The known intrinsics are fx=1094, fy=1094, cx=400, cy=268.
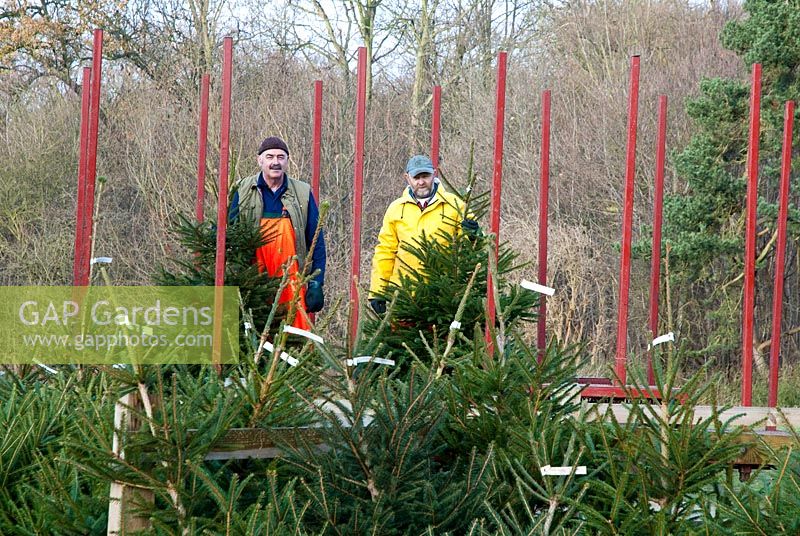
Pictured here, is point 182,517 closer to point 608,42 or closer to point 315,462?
point 315,462

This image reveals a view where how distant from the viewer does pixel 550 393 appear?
293 cm

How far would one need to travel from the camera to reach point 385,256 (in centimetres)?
513

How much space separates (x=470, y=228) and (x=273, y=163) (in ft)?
3.74

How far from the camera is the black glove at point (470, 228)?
4.34 meters

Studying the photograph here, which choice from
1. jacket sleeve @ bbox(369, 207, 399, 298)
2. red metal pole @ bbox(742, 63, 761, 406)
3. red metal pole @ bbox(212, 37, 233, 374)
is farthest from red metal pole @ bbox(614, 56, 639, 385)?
red metal pole @ bbox(212, 37, 233, 374)

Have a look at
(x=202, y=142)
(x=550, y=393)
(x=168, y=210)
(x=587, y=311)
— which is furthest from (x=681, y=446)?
(x=168, y=210)

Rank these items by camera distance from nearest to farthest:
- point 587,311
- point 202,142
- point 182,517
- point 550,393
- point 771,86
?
1. point 182,517
2. point 550,393
3. point 202,142
4. point 771,86
5. point 587,311

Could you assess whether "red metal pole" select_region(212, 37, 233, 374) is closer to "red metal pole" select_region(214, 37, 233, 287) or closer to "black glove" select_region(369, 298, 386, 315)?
"red metal pole" select_region(214, 37, 233, 287)

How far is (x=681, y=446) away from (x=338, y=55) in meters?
15.4

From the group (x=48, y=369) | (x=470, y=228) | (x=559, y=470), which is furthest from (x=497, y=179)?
(x=48, y=369)

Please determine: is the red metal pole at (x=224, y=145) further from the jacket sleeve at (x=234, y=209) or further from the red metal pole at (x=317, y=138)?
the jacket sleeve at (x=234, y=209)

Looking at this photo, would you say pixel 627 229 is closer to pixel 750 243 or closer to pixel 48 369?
pixel 750 243

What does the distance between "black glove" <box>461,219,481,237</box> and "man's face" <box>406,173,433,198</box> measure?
0.79 metres

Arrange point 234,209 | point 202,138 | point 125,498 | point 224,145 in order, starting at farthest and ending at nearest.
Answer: point 234,209, point 202,138, point 224,145, point 125,498
